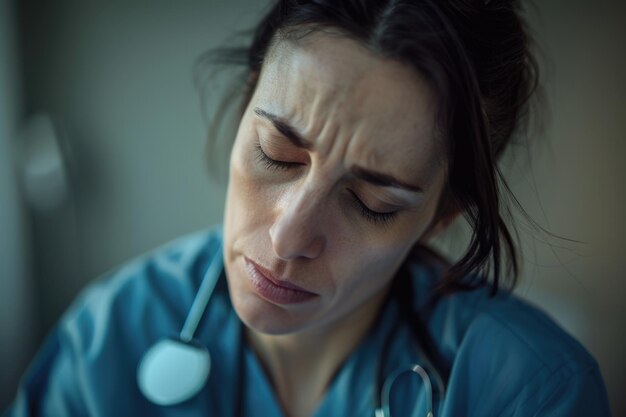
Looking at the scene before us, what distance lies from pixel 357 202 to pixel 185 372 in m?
0.35

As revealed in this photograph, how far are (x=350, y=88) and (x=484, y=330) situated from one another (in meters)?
0.40

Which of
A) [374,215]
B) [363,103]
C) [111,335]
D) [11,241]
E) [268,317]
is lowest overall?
[11,241]

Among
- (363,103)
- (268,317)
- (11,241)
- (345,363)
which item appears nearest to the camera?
(363,103)

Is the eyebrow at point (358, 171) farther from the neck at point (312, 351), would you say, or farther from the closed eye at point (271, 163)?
the neck at point (312, 351)

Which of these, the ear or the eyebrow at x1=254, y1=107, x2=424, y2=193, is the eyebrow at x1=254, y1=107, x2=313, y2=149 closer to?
the eyebrow at x1=254, y1=107, x2=424, y2=193

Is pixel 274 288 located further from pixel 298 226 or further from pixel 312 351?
pixel 312 351

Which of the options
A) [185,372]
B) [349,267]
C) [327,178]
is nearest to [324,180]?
[327,178]

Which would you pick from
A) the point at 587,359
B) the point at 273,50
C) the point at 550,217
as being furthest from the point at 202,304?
the point at 550,217

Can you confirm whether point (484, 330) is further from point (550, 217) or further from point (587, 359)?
point (550, 217)

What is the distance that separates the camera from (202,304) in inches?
33.3

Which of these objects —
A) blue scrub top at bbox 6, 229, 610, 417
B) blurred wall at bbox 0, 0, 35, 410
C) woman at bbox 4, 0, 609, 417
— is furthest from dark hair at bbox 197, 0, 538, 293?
blurred wall at bbox 0, 0, 35, 410

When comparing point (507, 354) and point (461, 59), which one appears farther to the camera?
point (507, 354)

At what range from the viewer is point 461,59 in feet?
1.99

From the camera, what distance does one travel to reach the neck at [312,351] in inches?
32.9
